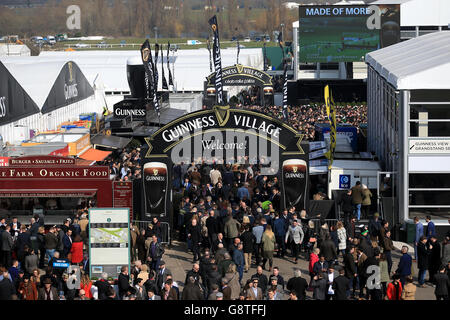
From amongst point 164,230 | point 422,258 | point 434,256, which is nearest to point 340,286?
point 422,258

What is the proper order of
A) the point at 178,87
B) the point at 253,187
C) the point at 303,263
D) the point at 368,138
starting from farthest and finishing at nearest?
the point at 178,87 → the point at 368,138 → the point at 253,187 → the point at 303,263

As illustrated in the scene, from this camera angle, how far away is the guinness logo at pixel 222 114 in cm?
1900

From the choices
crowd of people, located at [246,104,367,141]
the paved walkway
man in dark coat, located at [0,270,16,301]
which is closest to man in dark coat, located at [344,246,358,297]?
the paved walkway

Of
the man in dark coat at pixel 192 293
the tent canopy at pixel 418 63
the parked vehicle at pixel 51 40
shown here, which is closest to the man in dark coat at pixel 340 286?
the man in dark coat at pixel 192 293

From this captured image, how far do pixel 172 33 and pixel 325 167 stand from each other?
4046 inches

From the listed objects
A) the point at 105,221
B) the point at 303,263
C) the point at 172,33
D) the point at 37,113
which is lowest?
the point at 303,263

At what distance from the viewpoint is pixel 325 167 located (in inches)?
870

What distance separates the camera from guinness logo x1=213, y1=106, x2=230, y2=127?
62.3 ft

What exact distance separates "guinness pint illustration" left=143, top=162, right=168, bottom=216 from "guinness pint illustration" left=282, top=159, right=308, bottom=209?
282 centimetres

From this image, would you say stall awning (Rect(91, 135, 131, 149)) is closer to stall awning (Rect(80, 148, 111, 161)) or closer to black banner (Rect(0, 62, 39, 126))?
stall awning (Rect(80, 148, 111, 161))

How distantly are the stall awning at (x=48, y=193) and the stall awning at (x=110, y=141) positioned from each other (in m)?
9.38

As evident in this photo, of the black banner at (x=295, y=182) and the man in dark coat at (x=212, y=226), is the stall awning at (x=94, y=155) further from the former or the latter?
the man in dark coat at (x=212, y=226)

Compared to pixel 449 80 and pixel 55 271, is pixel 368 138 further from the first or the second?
pixel 55 271
